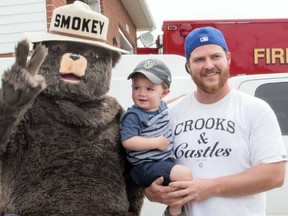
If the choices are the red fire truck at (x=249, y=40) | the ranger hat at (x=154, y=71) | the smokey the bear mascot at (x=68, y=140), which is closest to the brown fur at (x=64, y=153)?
the smokey the bear mascot at (x=68, y=140)

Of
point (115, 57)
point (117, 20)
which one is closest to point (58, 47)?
point (115, 57)

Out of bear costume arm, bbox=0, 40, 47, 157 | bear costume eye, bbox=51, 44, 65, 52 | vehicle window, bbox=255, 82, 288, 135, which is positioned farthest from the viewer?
vehicle window, bbox=255, 82, 288, 135

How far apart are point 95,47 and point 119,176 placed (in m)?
0.69

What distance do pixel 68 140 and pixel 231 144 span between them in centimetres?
79

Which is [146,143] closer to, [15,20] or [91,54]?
[91,54]

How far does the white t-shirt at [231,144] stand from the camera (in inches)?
92.3

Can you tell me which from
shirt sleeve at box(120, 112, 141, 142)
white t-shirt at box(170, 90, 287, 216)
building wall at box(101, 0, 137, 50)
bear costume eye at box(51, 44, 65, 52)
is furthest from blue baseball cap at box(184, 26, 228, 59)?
building wall at box(101, 0, 137, 50)

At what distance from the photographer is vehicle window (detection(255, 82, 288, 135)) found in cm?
427

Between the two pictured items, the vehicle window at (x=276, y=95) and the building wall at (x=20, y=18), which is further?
the building wall at (x=20, y=18)

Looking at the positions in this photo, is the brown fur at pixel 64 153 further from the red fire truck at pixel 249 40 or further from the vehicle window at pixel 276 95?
the red fire truck at pixel 249 40

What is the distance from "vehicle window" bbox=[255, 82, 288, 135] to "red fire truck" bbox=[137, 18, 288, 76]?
125 centimetres

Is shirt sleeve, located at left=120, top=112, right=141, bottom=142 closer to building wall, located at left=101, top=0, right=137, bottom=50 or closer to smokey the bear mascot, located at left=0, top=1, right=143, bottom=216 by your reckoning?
smokey the bear mascot, located at left=0, top=1, right=143, bottom=216

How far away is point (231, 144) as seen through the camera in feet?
7.81

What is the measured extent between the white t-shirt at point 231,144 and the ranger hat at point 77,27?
27.6 inches
